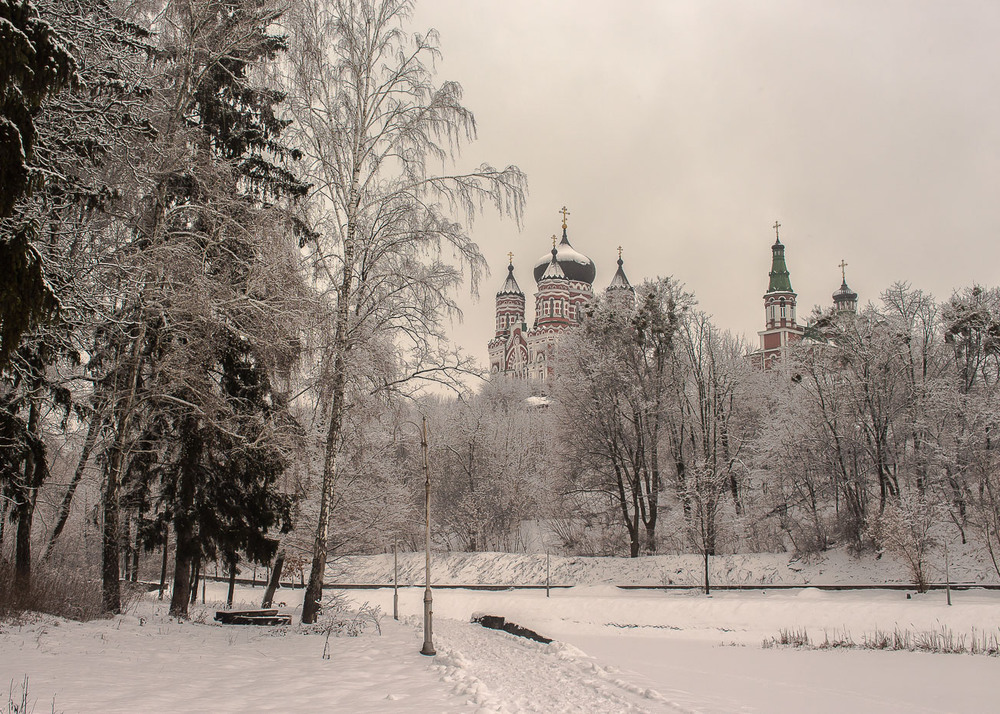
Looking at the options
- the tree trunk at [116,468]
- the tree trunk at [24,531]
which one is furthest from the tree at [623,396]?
the tree trunk at [24,531]

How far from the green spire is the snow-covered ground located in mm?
76579

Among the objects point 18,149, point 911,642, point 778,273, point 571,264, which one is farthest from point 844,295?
point 18,149

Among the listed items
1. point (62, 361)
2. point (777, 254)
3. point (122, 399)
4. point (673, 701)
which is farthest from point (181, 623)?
point (777, 254)

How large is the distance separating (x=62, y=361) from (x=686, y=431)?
33.9m

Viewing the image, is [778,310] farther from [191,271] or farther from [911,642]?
[191,271]

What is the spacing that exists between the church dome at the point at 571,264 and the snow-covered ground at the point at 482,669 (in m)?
Result: 77.8

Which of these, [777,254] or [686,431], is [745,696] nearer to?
[686,431]

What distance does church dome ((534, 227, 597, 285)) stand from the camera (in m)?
98.6

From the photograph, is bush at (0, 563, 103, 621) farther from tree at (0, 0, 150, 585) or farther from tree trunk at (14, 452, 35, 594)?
tree at (0, 0, 150, 585)

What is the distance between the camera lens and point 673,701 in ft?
34.0

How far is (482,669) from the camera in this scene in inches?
477

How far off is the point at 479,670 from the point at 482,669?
0.26m

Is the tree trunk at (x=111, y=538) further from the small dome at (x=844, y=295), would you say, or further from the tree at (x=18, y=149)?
the small dome at (x=844, y=295)

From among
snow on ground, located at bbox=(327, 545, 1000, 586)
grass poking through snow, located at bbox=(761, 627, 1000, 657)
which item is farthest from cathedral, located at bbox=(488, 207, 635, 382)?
grass poking through snow, located at bbox=(761, 627, 1000, 657)
